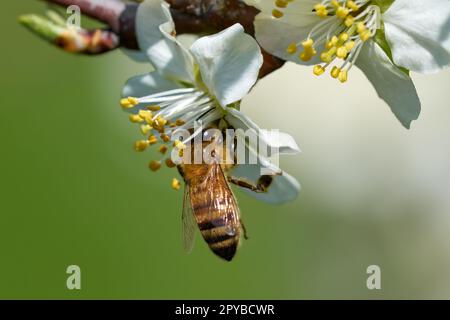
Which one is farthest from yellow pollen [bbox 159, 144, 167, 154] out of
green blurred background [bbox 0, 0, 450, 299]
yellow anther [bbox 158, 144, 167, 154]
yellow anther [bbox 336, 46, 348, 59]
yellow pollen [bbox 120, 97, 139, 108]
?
green blurred background [bbox 0, 0, 450, 299]

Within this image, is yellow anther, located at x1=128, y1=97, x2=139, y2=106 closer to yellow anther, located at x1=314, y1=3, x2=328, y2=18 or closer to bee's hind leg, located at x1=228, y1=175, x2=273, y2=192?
bee's hind leg, located at x1=228, y1=175, x2=273, y2=192

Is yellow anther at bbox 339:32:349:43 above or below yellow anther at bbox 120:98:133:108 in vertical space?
above

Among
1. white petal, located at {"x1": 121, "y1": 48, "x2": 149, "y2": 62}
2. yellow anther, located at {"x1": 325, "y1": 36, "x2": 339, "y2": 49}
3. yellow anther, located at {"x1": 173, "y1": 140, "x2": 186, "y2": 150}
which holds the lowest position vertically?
yellow anther, located at {"x1": 173, "y1": 140, "x2": 186, "y2": 150}

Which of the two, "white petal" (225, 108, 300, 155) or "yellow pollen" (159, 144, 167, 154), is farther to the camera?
"yellow pollen" (159, 144, 167, 154)

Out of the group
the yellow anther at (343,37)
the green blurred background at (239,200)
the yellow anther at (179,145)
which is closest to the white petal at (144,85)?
the yellow anther at (179,145)

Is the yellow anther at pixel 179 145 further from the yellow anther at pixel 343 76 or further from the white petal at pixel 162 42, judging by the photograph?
the yellow anther at pixel 343 76

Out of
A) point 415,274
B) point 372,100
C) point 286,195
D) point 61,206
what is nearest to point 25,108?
point 61,206
